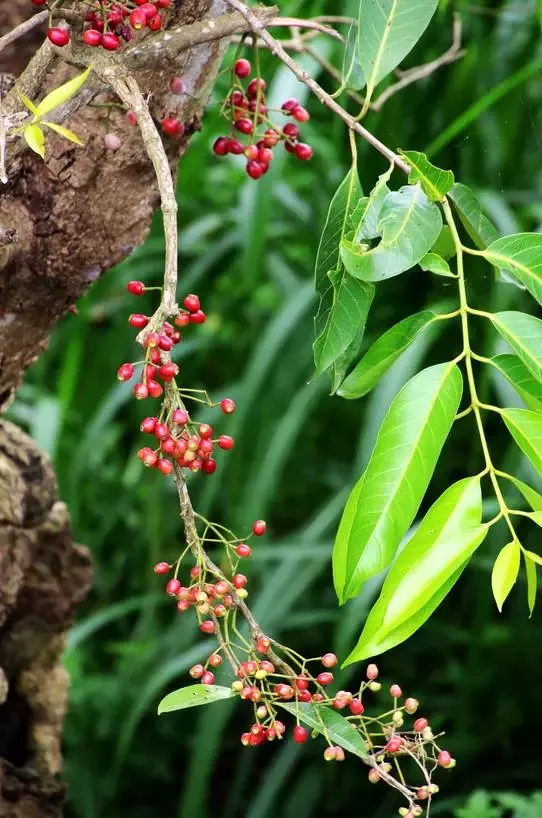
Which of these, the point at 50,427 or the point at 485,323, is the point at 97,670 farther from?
the point at 485,323

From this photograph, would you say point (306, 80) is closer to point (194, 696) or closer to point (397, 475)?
point (397, 475)

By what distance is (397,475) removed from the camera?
2.06 feet

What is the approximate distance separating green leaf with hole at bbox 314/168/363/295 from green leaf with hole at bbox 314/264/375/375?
0.04 m

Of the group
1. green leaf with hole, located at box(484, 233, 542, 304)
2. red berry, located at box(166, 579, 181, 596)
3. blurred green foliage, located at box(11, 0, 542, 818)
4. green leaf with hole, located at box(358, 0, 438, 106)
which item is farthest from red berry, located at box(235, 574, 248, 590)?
blurred green foliage, located at box(11, 0, 542, 818)

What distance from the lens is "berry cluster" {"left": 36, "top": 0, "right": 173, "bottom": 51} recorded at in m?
0.69

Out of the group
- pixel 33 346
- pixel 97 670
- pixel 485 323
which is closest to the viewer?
pixel 33 346

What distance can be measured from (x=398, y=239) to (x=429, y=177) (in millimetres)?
65

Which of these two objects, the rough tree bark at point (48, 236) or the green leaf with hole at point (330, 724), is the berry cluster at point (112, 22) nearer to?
the rough tree bark at point (48, 236)

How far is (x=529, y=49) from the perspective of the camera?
80.4 inches

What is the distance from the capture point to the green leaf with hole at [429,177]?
68 cm

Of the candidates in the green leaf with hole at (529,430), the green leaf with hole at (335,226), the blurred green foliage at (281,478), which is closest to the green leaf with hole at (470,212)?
the green leaf with hole at (335,226)

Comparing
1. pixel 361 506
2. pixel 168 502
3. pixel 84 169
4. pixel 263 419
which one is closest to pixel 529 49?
pixel 263 419

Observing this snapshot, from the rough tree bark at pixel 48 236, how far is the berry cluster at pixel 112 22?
34mm

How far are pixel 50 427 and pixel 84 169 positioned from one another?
1185mm
